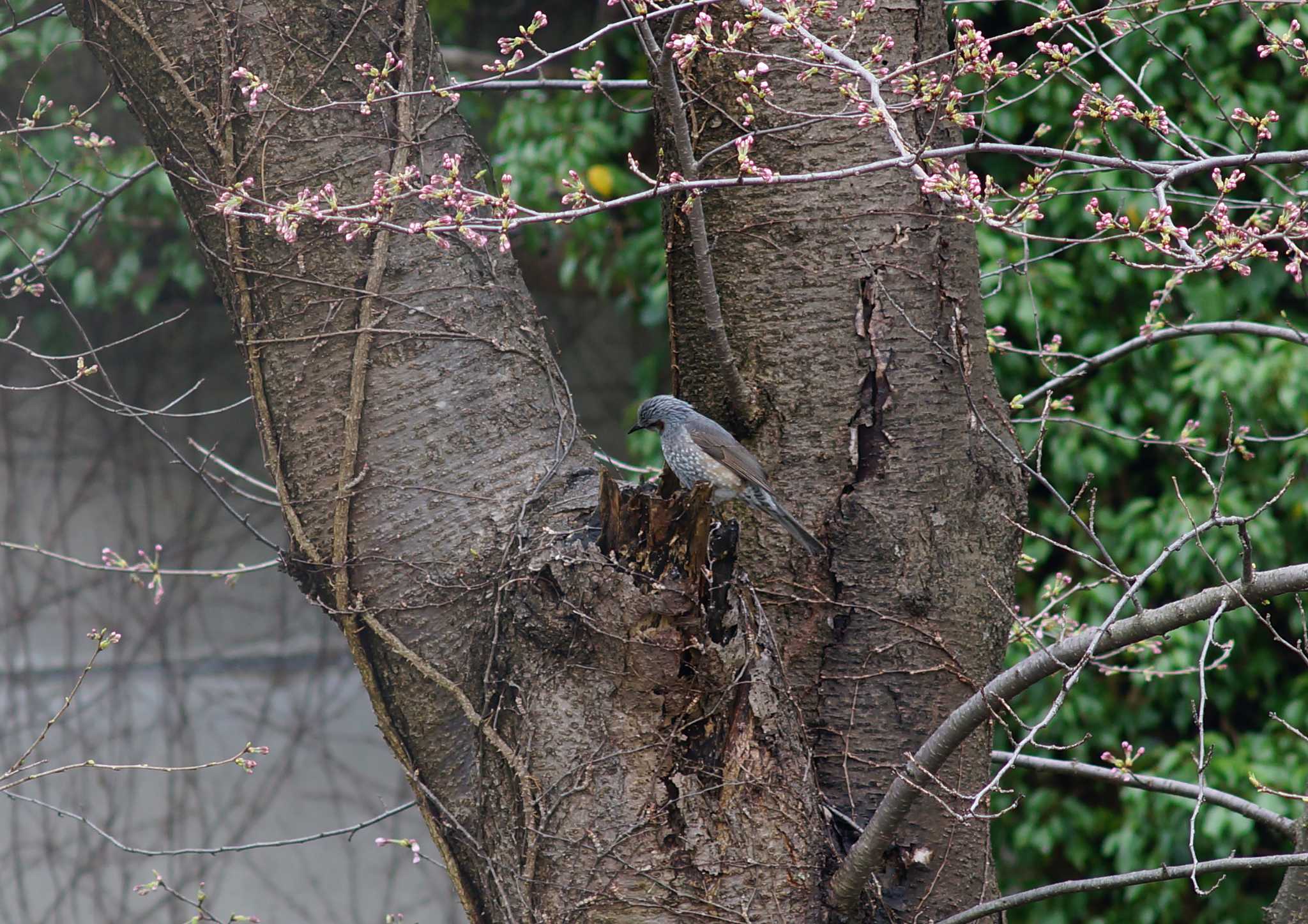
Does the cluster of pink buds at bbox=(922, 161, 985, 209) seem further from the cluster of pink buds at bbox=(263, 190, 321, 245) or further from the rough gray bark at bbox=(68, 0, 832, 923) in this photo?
the cluster of pink buds at bbox=(263, 190, 321, 245)

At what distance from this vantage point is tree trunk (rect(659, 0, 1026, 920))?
7.69 ft

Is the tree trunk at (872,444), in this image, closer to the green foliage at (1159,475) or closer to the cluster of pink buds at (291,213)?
the cluster of pink buds at (291,213)

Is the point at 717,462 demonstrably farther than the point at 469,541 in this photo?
Yes

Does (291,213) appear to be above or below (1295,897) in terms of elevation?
above

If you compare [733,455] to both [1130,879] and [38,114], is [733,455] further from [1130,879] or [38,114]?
[38,114]

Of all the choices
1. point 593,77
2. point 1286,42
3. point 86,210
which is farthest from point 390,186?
point 86,210

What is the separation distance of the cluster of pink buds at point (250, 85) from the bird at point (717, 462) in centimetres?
102

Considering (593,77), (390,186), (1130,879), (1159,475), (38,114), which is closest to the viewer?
(1130,879)

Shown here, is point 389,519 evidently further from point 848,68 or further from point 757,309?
point 848,68

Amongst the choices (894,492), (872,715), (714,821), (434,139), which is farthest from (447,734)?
(434,139)

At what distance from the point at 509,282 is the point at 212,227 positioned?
1.90 ft

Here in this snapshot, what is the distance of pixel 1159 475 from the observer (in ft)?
14.9

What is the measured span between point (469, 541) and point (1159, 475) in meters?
3.22

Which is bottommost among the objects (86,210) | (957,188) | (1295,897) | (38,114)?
(1295,897)
